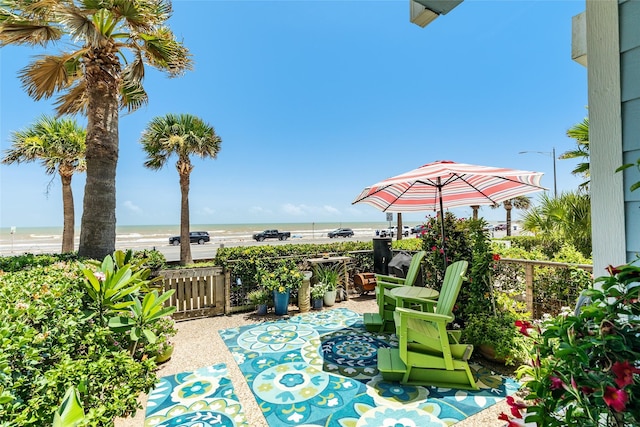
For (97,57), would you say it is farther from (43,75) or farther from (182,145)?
(182,145)

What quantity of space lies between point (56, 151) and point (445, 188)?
12.6 metres

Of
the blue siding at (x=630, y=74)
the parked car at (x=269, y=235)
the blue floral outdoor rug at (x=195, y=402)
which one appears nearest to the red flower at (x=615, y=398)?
the blue siding at (x=630, y=74)

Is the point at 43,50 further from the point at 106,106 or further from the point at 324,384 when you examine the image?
the point at 324,384

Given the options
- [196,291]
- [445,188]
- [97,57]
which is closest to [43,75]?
[97,57]

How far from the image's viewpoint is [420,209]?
4.78 metres

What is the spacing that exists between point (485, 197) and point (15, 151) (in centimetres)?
1443

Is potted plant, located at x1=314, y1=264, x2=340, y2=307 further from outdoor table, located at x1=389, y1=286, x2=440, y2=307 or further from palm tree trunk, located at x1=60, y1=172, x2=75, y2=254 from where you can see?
palm tree trunk, located at x1=60, y1=172, x2=75, y2=254

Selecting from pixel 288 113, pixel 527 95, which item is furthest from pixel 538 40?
pixel 288 113

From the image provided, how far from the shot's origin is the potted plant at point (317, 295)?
5508 millimetres

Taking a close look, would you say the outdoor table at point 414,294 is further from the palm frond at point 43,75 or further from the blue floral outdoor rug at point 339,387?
the palm frond at point 43,75

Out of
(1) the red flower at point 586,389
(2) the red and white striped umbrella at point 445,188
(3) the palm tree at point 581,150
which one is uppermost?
(3) the palm tree at point 581,150

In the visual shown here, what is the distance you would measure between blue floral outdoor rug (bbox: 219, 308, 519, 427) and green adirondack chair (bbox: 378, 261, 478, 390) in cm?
11

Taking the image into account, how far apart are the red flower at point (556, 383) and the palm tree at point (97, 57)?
5.48m

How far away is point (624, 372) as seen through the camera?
25.0 inches
